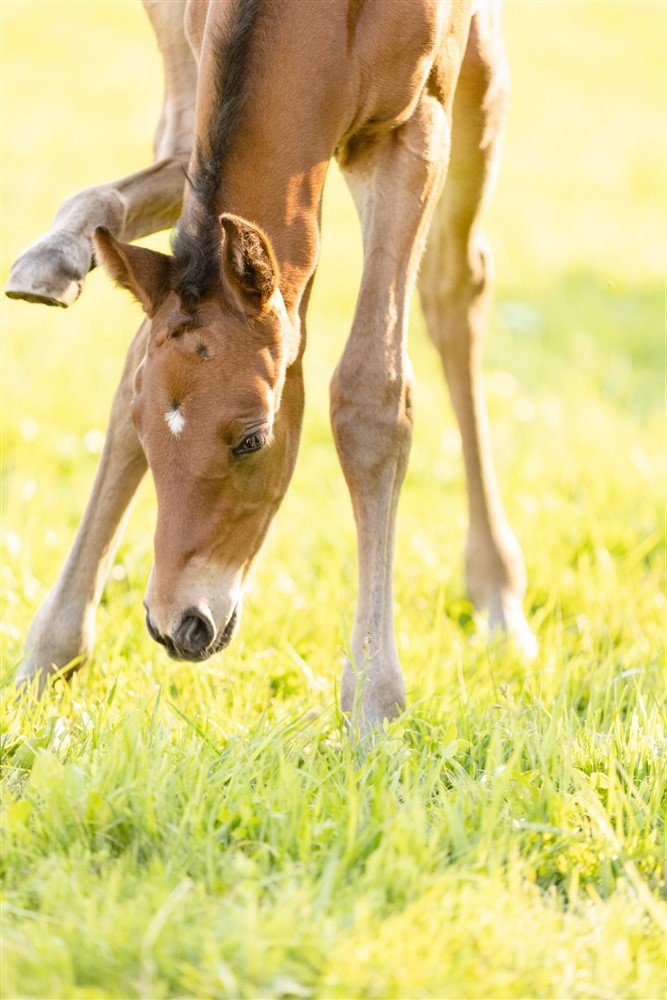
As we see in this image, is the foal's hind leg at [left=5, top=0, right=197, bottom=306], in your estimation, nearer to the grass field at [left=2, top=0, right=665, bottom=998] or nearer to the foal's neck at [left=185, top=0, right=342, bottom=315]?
the foal's neck at [left=185, top=0, right=342, bottom=315]

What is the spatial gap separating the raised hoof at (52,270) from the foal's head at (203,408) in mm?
116

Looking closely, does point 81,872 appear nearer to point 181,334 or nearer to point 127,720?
point 127,720

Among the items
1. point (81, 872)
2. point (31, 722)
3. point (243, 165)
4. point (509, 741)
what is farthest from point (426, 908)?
point (243, 165)

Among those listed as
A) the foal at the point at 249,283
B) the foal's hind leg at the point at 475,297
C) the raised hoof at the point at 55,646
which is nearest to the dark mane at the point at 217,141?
the foal at the point at 249,283

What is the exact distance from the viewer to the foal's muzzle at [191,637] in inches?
118

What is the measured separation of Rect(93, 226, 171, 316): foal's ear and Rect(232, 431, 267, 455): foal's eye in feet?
1.30

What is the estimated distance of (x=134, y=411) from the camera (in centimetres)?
304

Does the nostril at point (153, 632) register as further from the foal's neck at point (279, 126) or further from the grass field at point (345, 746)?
the foal's neck at point (279, 126)

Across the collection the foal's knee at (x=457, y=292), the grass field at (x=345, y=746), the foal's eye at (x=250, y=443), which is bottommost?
the grass field at (x=345, y=746)

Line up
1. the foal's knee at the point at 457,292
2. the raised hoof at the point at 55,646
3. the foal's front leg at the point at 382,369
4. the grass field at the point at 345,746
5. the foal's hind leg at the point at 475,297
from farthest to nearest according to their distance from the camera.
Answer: the foal's knee at the point at 457,292 → the foal's hind leg at the point at 475,297 → the raised hoof at the point at 55,646 → the foal's front leg at the point at 382,369 → the grass field at the point at 345,746

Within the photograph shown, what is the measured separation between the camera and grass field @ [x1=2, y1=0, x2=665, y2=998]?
7.25 ft

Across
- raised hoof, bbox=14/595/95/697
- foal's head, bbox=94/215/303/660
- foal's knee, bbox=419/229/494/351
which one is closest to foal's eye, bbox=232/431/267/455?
foal's head, bbox=94/215/303/660

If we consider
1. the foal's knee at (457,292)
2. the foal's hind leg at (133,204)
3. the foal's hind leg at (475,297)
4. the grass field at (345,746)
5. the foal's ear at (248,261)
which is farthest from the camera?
the foal's knee at (457,292)

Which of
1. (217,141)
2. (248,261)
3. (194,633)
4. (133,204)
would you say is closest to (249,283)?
(248,261)
